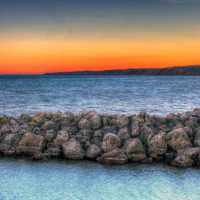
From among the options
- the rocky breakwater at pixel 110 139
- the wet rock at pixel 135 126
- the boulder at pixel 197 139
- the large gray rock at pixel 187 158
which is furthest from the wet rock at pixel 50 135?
the boulder at pixel 197 139

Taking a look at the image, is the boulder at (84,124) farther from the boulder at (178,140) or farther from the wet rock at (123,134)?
the boulder at (178,140)

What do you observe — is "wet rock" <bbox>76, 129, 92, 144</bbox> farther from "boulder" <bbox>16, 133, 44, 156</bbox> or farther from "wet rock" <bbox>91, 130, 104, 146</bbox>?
"boulder" <bbox>16, 133, 44, 156</bbox>

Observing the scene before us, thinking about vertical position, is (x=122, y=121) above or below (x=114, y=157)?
above

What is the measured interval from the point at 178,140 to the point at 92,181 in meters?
5.96

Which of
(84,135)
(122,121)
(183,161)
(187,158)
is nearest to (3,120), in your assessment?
(84,135)

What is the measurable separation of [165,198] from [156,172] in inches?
153

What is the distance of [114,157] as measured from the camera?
1003 inches

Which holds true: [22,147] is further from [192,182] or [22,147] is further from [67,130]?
[192,182]

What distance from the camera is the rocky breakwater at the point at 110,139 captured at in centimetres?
2556

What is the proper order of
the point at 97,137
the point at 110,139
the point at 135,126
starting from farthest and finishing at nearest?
the point at 135,126, the point at 97,137, the point at 110,139

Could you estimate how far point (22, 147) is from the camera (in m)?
26.9

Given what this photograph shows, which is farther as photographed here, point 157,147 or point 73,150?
point 73,150

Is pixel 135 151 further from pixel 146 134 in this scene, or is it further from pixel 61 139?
pixel 61 139

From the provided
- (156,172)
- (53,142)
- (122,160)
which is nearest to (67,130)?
(53,142)
